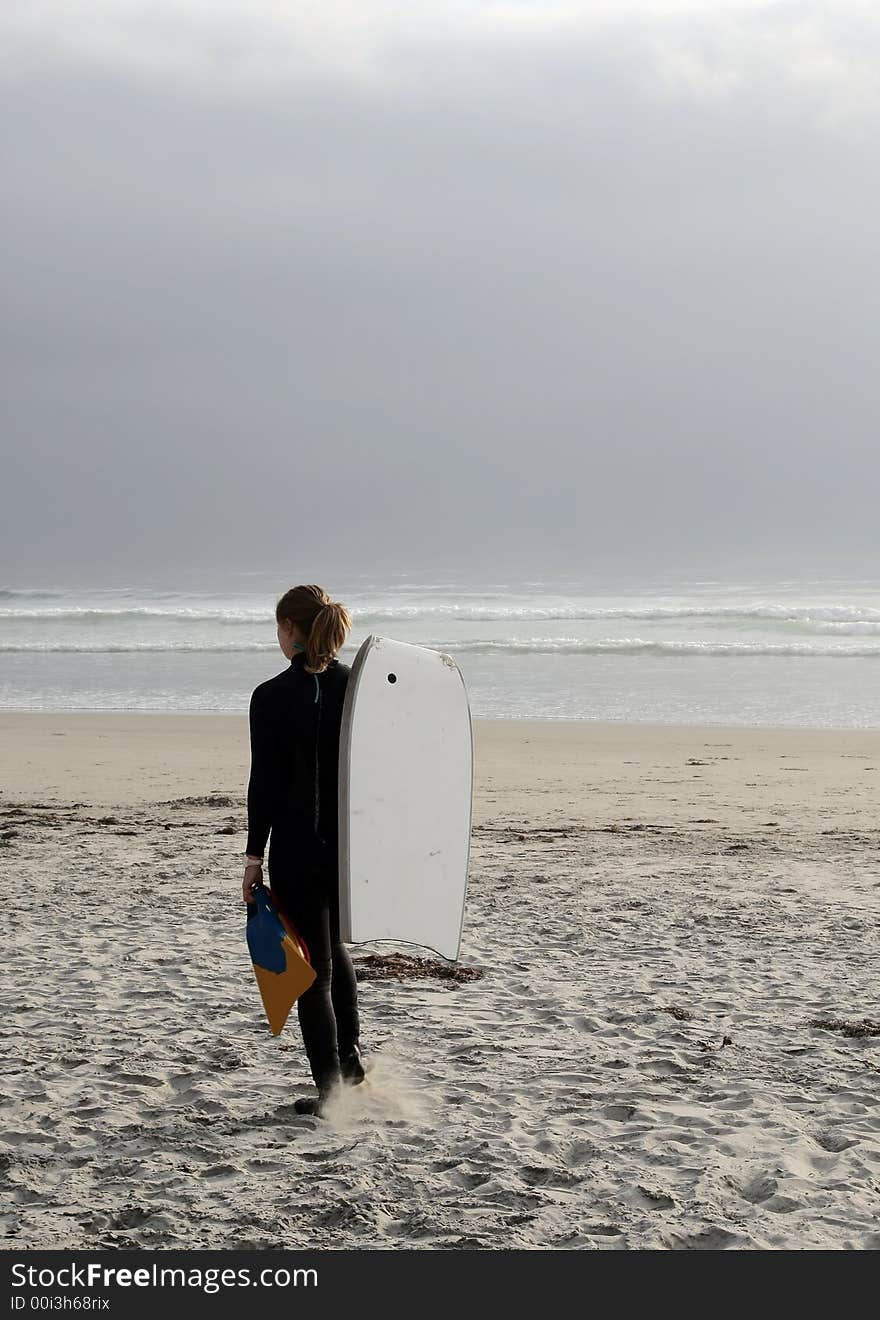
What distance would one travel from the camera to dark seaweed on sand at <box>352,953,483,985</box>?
5570mm

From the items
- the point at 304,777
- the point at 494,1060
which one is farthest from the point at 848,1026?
the point at 304,777

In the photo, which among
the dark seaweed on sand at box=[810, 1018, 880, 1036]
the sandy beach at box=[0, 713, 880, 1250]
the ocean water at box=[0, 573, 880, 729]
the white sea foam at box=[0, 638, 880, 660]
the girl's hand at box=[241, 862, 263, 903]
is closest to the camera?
the sandy beach at box=[0, 713, 880, 1250]

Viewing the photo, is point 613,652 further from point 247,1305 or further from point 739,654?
point 247,1305

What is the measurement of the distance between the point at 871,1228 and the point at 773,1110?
805 mm

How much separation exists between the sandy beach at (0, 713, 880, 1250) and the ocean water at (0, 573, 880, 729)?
8906mm

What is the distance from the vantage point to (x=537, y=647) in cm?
2661

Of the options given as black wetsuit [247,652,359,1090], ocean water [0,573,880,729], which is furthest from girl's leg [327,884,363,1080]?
ocean water [0,573,880,729]

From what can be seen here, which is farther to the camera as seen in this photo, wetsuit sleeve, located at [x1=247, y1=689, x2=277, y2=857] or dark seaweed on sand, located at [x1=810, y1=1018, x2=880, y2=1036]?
dark seaweed on sand, located at [x1=810, y1=1018, x2=880, y2=1036]

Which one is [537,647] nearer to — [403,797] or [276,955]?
[403,797]

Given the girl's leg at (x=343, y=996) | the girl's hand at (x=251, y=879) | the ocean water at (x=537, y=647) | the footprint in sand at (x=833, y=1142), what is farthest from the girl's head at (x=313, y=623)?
the ocean water at (x=537, y=647)

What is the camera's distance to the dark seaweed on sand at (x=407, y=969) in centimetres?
557

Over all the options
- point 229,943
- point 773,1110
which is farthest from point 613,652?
point 773,1110

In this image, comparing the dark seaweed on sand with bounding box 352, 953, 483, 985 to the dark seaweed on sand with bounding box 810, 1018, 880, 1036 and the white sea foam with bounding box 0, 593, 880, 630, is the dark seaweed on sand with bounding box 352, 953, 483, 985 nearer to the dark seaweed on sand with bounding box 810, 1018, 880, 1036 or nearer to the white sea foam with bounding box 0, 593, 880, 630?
the dark seaweed on sand with bounding box 810, 1018, 880, 1036

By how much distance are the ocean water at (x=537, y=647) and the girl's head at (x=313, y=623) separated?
41.8 feet
